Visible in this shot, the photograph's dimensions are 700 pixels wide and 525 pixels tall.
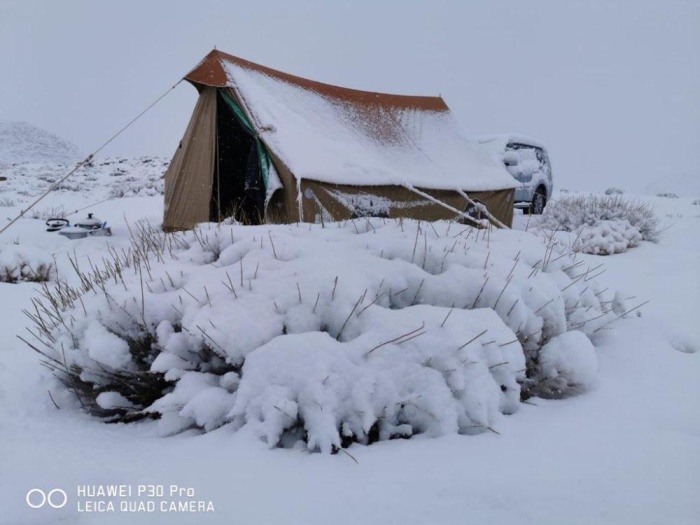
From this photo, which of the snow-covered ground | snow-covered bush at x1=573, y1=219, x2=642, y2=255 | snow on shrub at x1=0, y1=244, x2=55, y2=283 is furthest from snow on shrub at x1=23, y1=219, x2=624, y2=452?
snow-covered bush at x1=573, y1=219, x2=642, y2=255

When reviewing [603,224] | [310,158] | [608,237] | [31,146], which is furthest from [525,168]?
[31,146]

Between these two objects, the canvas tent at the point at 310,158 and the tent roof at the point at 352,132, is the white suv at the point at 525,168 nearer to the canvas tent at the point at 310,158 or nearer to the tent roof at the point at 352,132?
the tent roof at the point at 352,132

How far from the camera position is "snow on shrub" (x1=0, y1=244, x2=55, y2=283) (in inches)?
188

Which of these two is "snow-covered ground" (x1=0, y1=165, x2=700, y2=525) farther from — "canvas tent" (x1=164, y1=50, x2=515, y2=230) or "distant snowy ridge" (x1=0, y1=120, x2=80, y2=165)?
"distant snowy ridge" (x1=0, y1=120, x2=80, y2=165)

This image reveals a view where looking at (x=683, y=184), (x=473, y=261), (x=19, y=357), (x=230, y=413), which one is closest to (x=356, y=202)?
(x=473, y=261)

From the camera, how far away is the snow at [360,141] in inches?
230

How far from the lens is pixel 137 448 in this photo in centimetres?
157

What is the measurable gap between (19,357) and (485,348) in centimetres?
242

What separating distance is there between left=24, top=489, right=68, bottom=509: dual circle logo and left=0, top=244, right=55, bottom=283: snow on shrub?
14.2ft

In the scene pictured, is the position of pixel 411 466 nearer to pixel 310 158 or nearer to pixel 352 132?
pixel 310 158

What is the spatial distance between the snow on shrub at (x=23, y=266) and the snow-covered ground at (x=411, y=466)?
127 inches

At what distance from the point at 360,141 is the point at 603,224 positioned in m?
4.00

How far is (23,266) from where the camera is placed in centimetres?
489

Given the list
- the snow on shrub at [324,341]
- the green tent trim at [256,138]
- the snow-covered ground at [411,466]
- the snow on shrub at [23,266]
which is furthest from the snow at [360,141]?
the snow-covered ground at [411,466]
